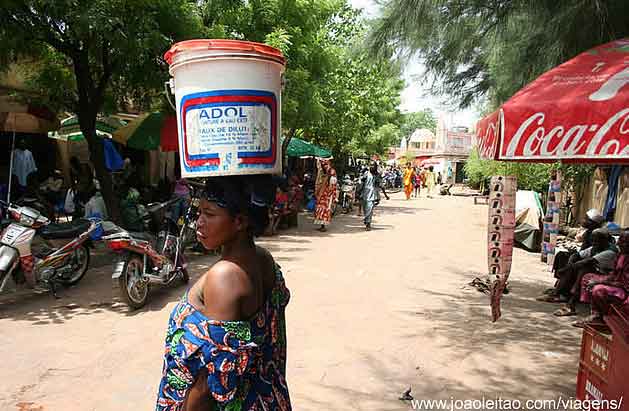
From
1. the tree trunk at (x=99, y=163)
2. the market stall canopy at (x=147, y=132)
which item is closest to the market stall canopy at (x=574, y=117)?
the tree trunk at (x=99, y=163)

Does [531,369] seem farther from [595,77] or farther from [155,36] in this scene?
[155,36]

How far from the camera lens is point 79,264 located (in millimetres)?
5949

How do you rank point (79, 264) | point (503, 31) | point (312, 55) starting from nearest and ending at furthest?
point (503, 31) < point (79, 264) < point (312, 55)

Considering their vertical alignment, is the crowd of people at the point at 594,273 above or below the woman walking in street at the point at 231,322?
below

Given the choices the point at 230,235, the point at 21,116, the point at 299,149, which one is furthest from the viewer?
the point at 299,149

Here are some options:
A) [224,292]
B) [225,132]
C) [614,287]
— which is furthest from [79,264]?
[614,287]

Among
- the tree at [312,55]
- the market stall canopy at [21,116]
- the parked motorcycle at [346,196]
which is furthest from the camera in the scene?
the parked motorcycle at [346,196]

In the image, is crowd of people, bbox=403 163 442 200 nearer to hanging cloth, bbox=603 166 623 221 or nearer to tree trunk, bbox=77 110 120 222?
hanging cloth, bbox=603 166 623 221

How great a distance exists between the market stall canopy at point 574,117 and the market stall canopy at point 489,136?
83mm

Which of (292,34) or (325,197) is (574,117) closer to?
(292,34)

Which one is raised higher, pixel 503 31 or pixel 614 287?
pixel 503 31

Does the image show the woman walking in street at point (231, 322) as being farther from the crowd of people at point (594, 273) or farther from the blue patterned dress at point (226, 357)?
the crowd of people at point (594, 273)

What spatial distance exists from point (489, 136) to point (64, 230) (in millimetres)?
4697

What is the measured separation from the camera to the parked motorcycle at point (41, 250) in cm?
485
